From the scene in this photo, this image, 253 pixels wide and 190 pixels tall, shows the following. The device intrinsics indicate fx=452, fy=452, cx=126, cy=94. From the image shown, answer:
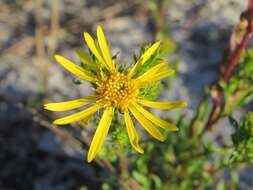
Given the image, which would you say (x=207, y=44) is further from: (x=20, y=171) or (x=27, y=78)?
(x=20, y=171)

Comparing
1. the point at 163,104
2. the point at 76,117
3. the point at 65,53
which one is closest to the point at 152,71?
the point at 163,104

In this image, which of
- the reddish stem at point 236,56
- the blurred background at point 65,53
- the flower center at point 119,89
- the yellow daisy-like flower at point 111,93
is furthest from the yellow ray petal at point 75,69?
the blurred background at point 65,53

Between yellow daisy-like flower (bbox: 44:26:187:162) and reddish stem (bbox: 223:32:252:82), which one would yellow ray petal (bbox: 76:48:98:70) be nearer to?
yellow daisy-like flower (bbox: 44:26:187:162)

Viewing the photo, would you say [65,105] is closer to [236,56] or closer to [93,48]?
[93,48]

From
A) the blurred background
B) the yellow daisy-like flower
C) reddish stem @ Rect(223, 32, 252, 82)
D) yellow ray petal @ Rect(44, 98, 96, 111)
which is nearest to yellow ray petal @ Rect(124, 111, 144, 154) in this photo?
the yellow daisy-like flower

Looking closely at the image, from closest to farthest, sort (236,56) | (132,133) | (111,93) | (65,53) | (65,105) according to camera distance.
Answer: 1. (132,133)
2. (65,105)
3. (111,93)
4. (236,56)
5. (65,53)

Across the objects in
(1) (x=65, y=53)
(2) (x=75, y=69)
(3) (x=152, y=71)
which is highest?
(1) (x=65, y=53)
